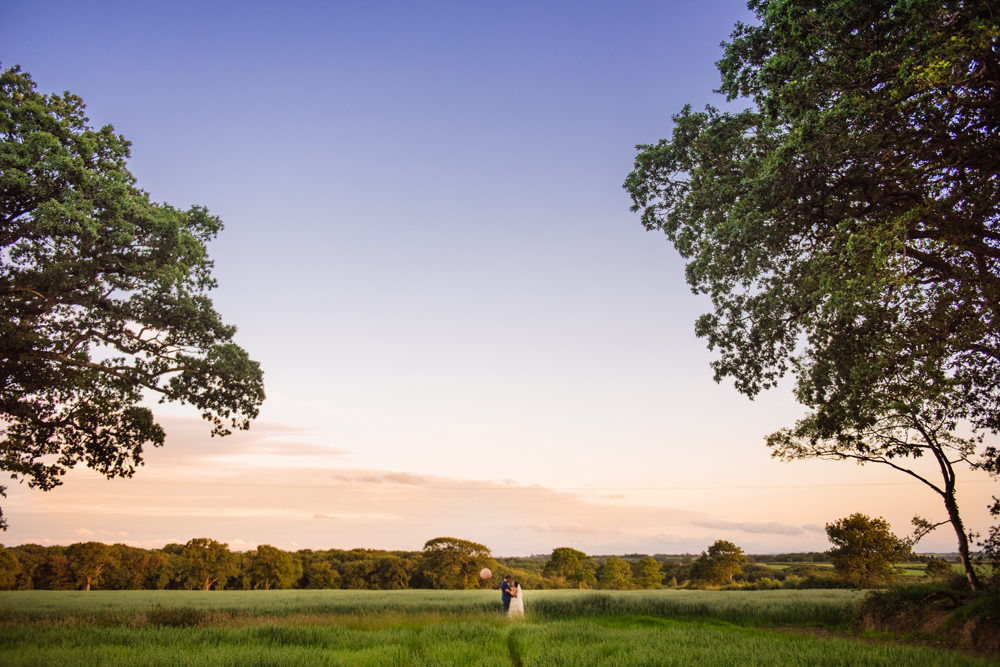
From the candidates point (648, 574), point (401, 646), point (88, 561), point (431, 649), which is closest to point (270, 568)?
point (88, 561)

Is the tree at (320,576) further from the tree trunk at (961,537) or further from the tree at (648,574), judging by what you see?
Answer: the tree trunk at (961,537)

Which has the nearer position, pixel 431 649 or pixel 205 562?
pixel 431 649

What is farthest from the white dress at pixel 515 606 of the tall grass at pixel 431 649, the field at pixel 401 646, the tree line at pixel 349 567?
the tree line at pixel 349 567

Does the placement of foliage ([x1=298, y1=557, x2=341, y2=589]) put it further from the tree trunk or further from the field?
the tree trunk

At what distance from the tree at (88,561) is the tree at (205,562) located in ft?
25.5

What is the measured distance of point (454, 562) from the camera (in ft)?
252

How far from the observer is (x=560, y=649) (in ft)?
33.3

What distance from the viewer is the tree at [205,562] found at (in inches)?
2480

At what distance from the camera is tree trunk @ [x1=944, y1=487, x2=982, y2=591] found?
15047 millimetres

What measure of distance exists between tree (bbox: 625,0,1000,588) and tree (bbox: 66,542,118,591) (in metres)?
71.7

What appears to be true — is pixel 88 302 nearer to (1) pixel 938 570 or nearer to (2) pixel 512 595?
(2) pixel 512 595

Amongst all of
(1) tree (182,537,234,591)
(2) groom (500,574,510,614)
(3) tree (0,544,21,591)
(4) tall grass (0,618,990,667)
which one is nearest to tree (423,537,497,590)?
(1) tree (182,537,234,591)

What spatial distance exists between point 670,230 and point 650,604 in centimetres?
1707

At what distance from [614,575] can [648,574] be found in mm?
6620
